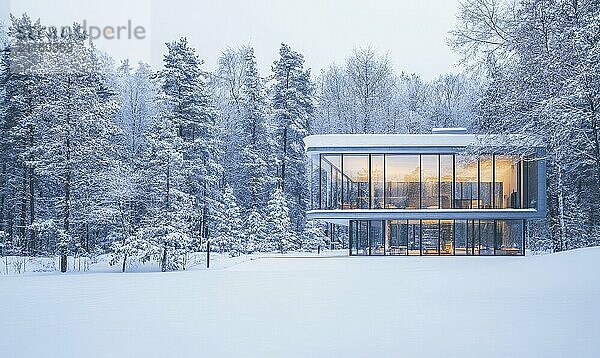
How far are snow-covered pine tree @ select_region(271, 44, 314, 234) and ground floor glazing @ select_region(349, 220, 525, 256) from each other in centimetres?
1523

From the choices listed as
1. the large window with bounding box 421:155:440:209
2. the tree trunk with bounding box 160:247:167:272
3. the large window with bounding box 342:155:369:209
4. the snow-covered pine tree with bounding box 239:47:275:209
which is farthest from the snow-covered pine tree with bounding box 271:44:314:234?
the tree trunk with bounding box 160:247:167:272

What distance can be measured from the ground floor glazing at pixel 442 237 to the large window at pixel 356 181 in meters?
1.15

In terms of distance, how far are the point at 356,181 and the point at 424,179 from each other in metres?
2.92

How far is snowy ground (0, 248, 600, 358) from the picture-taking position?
764 cm

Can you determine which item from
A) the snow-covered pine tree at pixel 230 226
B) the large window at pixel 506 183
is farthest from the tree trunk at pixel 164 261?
the large window at pixel 506 183

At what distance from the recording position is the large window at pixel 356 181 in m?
30.4

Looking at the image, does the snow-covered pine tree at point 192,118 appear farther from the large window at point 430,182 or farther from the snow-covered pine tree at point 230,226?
the large window at point 430,182

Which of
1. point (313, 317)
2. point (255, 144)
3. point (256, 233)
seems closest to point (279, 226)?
point (256, 233)

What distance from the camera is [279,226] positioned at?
41.1m

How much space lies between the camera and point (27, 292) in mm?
13477

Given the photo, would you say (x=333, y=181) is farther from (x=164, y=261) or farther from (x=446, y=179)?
(x=164, y=261)

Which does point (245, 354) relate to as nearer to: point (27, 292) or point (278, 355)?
point (278, 355)

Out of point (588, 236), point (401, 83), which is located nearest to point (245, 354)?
point (588, 236)

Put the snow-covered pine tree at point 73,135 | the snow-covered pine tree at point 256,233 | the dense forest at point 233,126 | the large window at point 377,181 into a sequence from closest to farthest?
the dense forest at point 233,126 → the snow-covered pine tree at point 73,135 → the large window at point 377,181 → the snow-covered pine tree at point 256,233
